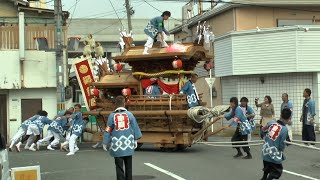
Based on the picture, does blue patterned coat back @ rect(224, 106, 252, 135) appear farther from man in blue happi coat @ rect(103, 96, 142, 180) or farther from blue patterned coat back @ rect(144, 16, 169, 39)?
man in blue happi coat @ rect(103, 96, 142, 180)

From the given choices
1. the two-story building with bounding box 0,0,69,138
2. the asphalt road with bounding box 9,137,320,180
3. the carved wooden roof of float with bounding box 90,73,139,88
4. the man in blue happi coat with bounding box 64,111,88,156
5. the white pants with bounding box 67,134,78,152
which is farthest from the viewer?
the two-story building with bounding box 0,0,69,138

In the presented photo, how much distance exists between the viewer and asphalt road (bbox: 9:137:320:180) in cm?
1114

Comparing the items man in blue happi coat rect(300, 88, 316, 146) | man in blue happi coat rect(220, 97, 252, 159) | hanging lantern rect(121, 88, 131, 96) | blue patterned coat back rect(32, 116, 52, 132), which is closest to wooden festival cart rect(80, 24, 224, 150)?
hanging lantern rect(121, 88, 131, 96)

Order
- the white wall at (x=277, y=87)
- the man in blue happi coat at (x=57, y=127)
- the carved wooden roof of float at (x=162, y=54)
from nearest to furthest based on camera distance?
the carved wooden roof of float at (x=162, y=54)
the man in blue happi coat at (x=57, y=127)
the white wall at (x=277, y=87)

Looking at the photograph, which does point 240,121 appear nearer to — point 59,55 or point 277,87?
point 277,87

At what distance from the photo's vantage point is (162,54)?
15734mm

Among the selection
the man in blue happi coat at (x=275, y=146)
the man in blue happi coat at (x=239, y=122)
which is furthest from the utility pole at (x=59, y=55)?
the man in blue happi coat at (x=275, y=146)

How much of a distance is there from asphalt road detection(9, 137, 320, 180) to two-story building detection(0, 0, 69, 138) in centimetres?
698

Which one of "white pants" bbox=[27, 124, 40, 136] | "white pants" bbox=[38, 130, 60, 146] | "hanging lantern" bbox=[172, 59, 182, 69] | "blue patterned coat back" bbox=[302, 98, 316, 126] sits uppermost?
"hanging lantern" bbox=[172, 59, 182, 69]

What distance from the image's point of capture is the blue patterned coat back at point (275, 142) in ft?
30.7

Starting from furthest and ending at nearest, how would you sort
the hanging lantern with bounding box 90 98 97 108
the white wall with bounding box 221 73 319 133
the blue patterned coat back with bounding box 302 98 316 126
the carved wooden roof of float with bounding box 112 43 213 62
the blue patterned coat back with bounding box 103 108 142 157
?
the white wall with bounding box 221 73 319 133
the hanging lantern with bounding box 90 98 97 108
the blue patterned coat back with bounding box 302 98 316 126
the carved wooden roof of float with bounding box 112 43 213 62
the blue patterned coat back with bounding box 103 108 142 157

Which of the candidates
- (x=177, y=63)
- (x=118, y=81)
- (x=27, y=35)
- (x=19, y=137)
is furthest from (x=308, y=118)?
(x=27, y=35)

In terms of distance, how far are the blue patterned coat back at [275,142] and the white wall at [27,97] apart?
1598cm

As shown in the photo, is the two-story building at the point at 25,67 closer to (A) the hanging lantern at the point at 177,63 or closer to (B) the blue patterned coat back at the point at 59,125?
(B) the blue patterned coat back at the point at 59,125
